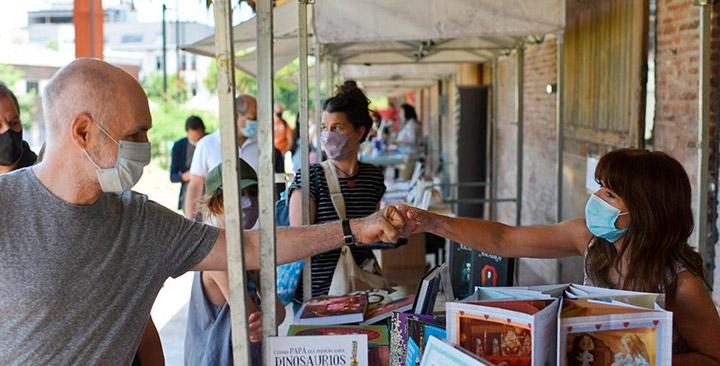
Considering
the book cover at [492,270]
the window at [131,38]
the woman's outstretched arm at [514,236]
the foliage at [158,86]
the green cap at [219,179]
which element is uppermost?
the window at [131,38]

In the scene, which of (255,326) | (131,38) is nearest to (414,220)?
(255,326)

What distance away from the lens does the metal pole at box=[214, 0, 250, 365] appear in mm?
1956

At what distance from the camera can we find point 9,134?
3539 millimetres

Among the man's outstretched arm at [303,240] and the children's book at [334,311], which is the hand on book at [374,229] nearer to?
the man's outstretched arm at [303,240]

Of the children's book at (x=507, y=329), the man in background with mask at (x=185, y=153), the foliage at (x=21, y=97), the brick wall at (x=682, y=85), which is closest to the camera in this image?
the children's book at (x=507, y=329)

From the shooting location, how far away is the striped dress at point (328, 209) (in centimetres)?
438

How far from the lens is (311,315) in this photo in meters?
3.34

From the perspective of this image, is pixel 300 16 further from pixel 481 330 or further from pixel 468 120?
pixel 468 120

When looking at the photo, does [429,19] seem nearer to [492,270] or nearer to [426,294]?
[492,270]

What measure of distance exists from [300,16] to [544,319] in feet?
8.69

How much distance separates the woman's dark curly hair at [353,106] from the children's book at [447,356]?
8.70ft

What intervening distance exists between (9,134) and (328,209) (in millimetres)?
1637

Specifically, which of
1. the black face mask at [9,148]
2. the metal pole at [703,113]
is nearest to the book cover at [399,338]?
the black face mask at [9,148]

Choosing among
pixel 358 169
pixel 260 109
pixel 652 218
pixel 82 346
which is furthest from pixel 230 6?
pixel 358 169
